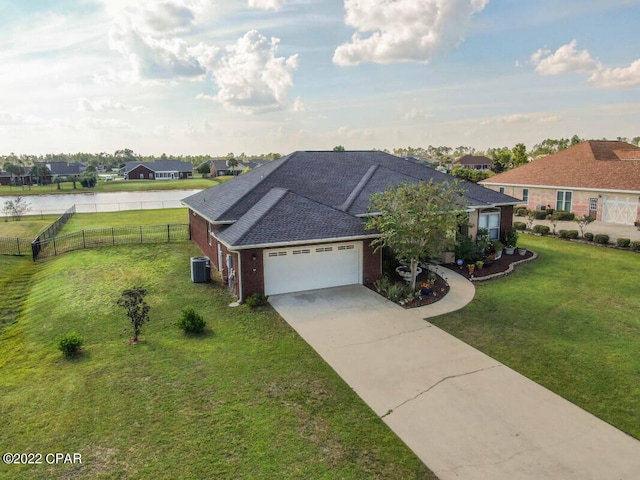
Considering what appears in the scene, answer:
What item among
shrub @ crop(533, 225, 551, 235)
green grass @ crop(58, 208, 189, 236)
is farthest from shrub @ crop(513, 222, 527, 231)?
green grass @ crop(58, 208, 189, 236)

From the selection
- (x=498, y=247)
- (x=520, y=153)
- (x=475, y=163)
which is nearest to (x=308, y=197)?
(x=498, y=247)

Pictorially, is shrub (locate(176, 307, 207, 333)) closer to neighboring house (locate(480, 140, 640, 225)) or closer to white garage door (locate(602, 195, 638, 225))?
neighboring house (locate(480, 140, 640, 225))

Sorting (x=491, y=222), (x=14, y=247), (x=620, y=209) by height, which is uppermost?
(x=491, y=222)

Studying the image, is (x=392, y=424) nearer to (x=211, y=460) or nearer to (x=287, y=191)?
(x=211, y=460)

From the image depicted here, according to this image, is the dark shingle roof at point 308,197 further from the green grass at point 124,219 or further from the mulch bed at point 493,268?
the green grass at point 124,219

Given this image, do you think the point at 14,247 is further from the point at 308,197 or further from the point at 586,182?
the point at 586,182

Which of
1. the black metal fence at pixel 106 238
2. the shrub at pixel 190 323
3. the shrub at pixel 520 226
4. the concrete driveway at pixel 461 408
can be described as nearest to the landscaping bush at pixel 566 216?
the shrub at pixel 520 226
